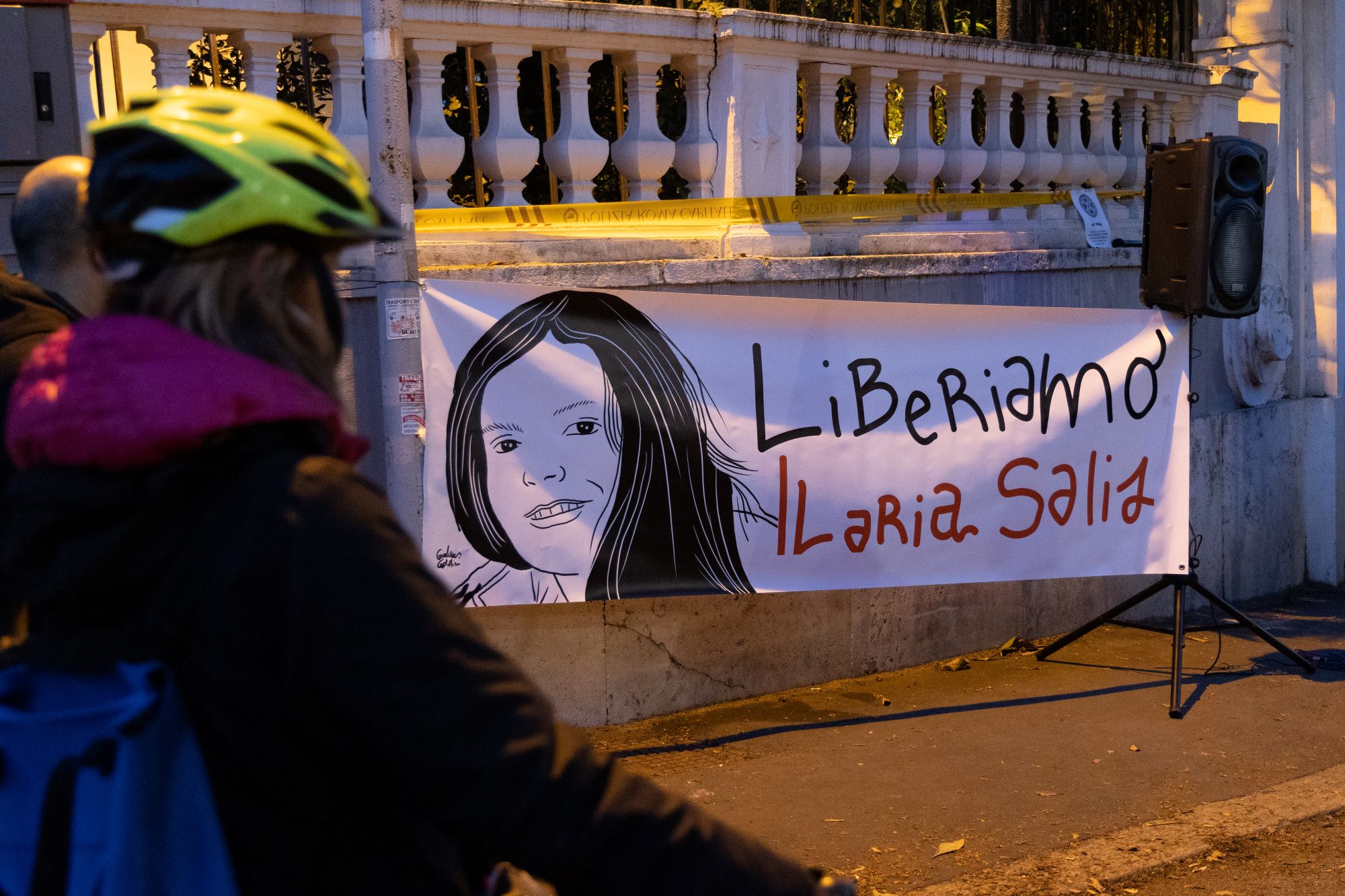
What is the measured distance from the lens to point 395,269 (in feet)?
15.5

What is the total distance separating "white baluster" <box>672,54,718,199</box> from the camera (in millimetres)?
6090

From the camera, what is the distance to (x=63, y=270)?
2.74 m

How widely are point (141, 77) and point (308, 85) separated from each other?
13.2ft

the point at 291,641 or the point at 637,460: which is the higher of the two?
the point at 291,641

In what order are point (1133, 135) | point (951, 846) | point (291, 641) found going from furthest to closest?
point (1133, 135) → point (951, 846) → point (291, 641)

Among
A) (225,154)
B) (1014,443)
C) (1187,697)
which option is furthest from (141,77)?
(225,154)

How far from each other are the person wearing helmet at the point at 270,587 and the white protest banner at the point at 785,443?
141 inches

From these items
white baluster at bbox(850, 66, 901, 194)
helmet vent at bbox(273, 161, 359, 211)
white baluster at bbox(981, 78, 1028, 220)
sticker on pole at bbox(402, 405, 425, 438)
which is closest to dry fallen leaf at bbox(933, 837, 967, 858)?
sticker on pole at bbox(402, 405, 425, 438)

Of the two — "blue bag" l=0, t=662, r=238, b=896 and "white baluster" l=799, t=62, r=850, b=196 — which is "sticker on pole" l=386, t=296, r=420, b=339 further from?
"blue bag" l=0, t=662, r=238, b=896

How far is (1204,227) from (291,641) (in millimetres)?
5625

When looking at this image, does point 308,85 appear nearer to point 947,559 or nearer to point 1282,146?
point 947,559

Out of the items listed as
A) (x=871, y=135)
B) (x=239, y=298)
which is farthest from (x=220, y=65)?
(x=239, y=298)

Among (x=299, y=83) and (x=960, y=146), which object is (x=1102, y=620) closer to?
(x=960, y=146)

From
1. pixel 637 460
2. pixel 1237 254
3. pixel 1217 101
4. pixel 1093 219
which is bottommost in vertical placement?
pixel 637 460
